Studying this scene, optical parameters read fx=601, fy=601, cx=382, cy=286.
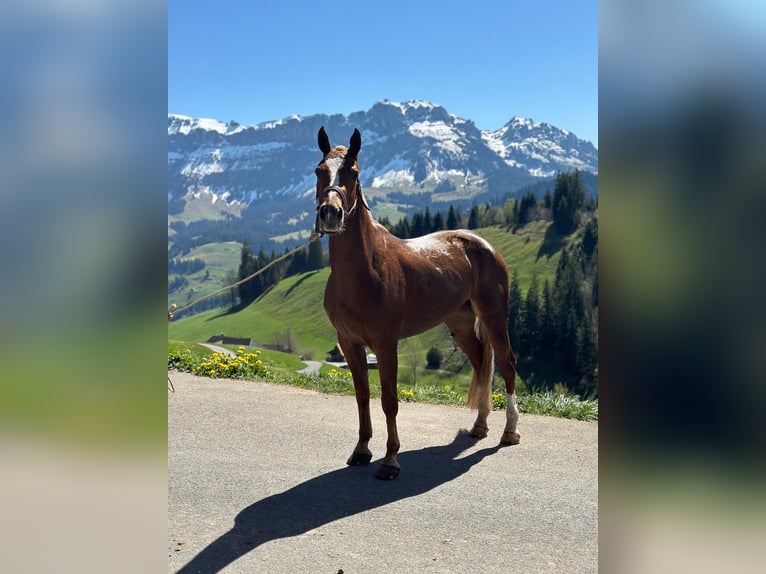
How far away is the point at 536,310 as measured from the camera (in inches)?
3351

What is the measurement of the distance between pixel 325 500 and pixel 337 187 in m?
2.86

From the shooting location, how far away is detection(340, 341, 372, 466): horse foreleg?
648cm

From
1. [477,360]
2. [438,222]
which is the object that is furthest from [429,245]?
[438,222]

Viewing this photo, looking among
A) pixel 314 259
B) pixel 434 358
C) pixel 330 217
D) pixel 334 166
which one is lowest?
pixel 434 358

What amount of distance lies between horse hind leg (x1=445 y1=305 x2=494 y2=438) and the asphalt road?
270 mm

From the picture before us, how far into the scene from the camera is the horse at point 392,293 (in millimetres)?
5723

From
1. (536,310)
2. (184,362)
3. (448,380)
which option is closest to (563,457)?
(184,362)

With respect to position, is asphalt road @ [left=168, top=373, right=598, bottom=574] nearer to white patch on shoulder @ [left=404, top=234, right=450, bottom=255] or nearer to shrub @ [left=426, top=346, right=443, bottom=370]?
white patch on shoulder @ [left=404, top=234, right=450, bottom=255]

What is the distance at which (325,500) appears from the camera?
5527 millimetres

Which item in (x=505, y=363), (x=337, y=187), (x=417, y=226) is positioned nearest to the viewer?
(x=337, y=187)

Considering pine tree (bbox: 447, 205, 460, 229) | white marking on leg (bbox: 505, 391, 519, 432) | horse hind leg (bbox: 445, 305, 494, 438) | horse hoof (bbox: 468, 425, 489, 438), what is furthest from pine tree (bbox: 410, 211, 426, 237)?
white marking on leg (bbox: 505, 391, 519, 432)

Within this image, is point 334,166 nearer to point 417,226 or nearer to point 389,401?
point 389,401
